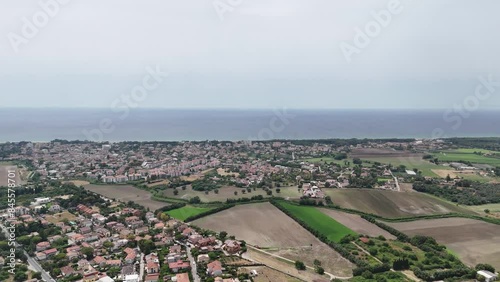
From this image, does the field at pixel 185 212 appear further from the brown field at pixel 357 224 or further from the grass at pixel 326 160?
the grass at pixel 326 160

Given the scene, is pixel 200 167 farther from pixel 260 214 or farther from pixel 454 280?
pixel 454 280

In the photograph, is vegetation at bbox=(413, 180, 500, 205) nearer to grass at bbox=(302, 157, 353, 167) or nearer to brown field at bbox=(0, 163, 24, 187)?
grass at bbox=(302, 157, 353, 167)

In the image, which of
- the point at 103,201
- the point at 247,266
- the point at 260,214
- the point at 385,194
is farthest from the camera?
the point at 385,194

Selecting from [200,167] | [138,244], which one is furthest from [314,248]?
[200,167]

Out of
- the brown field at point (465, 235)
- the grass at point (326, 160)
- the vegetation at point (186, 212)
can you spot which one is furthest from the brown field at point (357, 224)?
the grass at point (326, 160)

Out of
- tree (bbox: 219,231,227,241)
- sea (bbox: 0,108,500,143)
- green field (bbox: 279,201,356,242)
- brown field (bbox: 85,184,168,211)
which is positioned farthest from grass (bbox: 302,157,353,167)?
tree (bbox: 219,231,227,241)

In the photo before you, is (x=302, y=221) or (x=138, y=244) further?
(x=302, y=221)
